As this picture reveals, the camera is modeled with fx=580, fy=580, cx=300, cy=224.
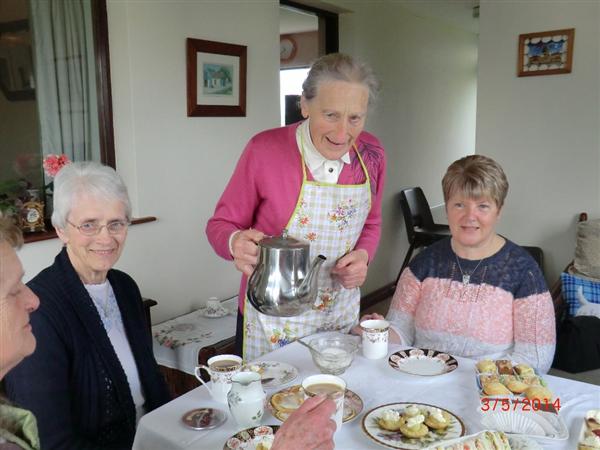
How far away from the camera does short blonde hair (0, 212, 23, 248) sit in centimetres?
94

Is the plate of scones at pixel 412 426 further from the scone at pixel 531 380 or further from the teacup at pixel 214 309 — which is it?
the teacup at pixel 214 309

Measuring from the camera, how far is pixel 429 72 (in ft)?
17.1

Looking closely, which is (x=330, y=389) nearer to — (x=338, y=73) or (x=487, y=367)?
(x=487, y=367)

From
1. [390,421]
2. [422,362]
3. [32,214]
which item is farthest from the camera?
[32,214]

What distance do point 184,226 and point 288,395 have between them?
1761mm

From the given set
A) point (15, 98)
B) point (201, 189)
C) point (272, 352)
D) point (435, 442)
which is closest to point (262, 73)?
point (201, 189)

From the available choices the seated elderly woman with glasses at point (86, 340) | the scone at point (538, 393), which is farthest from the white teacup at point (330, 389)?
the seated elderly woman with glasses at point (86, 340)

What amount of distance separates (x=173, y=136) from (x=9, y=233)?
1.93 meters

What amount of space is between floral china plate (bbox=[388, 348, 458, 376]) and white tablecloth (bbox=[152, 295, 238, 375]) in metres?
1.19

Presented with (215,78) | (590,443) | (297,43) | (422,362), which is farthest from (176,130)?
(297,43)

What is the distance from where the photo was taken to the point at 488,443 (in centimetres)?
107

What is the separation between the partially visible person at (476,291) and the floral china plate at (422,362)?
0.19 meters

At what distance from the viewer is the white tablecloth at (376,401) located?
1.17m

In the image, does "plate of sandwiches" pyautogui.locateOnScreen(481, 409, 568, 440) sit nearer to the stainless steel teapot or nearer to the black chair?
the stainless steel teapot
